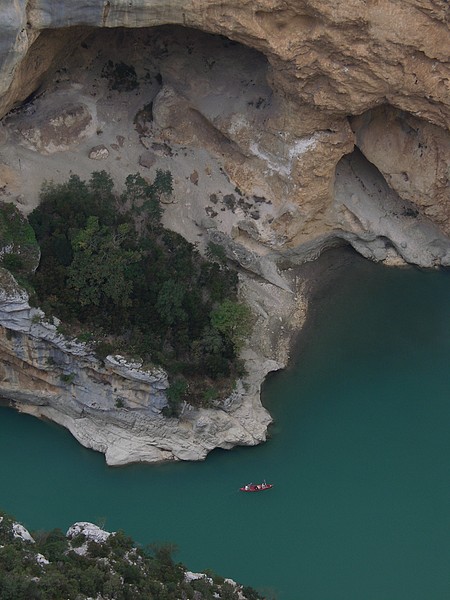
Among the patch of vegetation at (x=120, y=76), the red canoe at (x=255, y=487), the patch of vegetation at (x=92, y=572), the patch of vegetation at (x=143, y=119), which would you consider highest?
the patch of vegetation at (x=120, y=76)

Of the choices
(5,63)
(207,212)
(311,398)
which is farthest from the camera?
(207,212)

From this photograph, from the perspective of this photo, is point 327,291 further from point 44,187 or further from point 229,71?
point 44,187

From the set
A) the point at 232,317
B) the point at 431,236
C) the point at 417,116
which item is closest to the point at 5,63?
the point at 232,317

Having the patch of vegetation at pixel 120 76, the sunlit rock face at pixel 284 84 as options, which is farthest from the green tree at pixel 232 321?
the patch of vegetation at pixel 120 76

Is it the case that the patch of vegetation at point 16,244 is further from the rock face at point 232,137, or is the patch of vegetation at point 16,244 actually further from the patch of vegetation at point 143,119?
the patch of vegetation at point 143,119

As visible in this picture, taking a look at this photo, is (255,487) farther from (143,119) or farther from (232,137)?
(143,119)

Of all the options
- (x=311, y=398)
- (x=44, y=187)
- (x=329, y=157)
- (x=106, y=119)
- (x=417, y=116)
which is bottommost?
(x=311, y=398)

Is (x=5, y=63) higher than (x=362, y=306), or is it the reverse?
(x=5, y=63)
